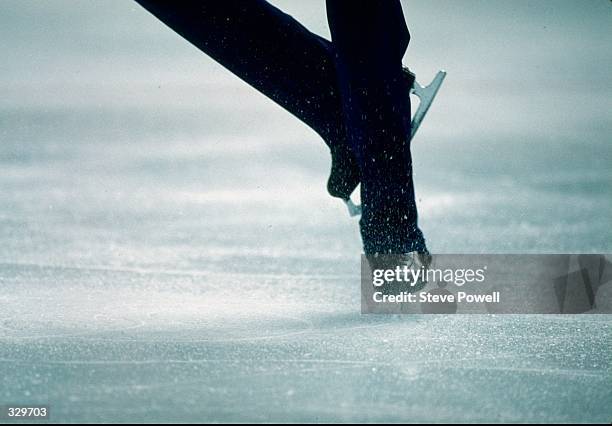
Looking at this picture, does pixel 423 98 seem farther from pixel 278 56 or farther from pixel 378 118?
pixel 278 56

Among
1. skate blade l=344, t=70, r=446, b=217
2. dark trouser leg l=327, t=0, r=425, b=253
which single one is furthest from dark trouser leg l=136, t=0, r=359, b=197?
dark trouser leg l=327, t=0, r=425, b=253

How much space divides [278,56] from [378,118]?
317mm

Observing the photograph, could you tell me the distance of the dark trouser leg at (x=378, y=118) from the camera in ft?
6.97

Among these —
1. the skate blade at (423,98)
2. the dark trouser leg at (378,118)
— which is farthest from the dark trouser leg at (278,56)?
the dark trouser leg at (378,118)

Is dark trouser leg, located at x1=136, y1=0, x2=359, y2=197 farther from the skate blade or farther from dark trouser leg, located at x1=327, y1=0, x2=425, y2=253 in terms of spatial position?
dark trouser leg, located at x1=327, y1=0, x2=425, y2=253

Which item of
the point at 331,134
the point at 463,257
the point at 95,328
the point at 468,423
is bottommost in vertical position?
the point at 468,423

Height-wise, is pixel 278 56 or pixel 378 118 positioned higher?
pixel 278 56

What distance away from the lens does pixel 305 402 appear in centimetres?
151

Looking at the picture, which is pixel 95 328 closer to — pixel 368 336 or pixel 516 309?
pixel 368 336

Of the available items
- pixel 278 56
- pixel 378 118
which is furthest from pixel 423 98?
pixel 278 56

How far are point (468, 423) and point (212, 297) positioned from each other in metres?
1.34

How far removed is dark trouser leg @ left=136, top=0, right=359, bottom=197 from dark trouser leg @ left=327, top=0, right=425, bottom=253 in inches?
6.4

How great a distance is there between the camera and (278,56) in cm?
232

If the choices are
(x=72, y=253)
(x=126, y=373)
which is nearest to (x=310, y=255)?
(x=72, y=253)
